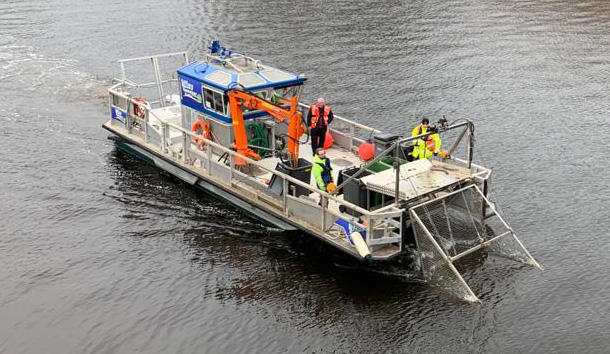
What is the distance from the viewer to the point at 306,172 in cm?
1833

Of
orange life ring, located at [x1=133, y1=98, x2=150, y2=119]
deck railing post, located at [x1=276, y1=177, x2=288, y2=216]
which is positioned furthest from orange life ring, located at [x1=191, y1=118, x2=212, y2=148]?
deck railing post, located at [x1=276, y1=177, x2=288, y2=216]

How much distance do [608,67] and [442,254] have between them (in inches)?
785

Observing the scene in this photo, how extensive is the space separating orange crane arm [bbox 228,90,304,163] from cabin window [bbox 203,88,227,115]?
1.42 ft

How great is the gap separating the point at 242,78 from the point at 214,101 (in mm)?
1021

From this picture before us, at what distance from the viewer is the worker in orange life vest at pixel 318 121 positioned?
20.0 meters

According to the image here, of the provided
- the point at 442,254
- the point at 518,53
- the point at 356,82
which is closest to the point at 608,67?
the point at 518,53

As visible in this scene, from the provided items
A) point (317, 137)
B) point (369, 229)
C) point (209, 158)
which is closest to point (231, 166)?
point (209, 158)

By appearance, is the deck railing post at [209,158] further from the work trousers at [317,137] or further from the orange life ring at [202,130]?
the work trousers at [317,137]

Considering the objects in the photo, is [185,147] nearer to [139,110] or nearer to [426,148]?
[139,110]

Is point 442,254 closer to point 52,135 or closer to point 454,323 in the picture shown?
point 454,323

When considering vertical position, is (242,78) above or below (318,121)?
above

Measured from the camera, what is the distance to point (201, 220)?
63.7 ft

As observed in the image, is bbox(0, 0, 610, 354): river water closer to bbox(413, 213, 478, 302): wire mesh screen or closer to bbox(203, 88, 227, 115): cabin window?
bbox(413, 213, 478, 302): wire mesh screen

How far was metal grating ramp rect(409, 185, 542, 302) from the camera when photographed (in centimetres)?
1606
